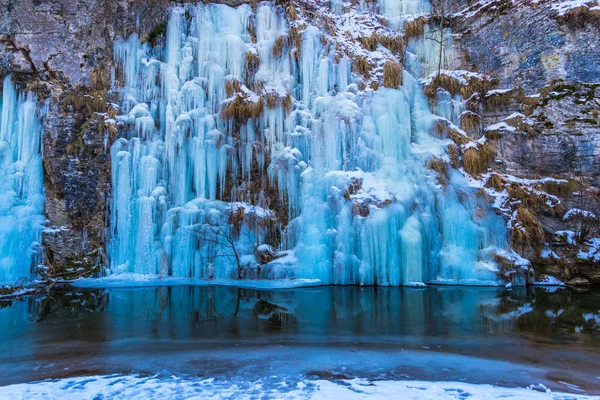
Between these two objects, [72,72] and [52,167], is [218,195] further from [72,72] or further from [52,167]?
[72,72]

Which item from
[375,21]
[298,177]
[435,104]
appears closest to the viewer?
[298,177]

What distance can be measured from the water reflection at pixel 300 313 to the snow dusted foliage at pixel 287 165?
2.87ft

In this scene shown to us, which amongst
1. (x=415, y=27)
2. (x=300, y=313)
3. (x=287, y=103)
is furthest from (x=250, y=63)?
(x=300, y=313)

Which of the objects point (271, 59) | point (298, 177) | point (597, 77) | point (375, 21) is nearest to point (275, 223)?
point (298, 177)

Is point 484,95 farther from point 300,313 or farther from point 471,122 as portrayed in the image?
point 300,313

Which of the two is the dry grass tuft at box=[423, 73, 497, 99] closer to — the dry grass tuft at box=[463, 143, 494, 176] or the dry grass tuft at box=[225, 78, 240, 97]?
the dry grass tuft at box=[463, 143, 494, 176]

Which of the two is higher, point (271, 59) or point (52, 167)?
point (271, 59)

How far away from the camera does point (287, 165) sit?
9305 millimetres

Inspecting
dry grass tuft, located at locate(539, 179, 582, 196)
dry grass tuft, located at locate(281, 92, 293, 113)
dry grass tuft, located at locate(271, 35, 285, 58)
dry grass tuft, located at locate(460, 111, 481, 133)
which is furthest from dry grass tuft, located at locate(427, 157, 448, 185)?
dry grass tuft, located at locate(271, 35, 285, 58)

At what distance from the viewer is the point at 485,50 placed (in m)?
10.1

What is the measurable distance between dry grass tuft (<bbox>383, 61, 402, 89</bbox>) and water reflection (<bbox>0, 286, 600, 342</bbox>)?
4588mm

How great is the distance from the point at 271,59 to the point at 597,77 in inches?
275

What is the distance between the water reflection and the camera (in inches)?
201

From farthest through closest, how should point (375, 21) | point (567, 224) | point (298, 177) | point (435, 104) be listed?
1. point (375, 21)
2. point (435, 104)
3. point (298, 177)
4. point (567, 224)
